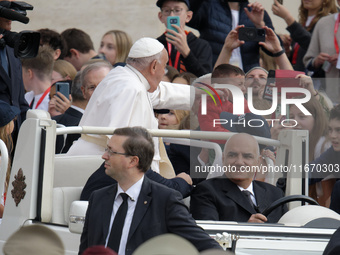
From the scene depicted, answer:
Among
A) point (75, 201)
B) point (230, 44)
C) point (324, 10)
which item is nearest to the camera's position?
point (75, 201)

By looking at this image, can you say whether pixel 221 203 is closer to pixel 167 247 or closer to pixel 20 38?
pixel 20 38

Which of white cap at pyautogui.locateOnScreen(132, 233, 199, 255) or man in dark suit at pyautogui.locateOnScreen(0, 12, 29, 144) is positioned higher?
white cap at pyautogui.locateOnScreen(132, 233, 199, 255)

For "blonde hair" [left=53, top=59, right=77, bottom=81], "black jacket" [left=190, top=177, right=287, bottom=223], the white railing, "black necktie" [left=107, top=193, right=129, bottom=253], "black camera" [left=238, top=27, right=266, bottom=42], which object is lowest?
"black jacket" [left=190, top=177, right=287, bottom=223]

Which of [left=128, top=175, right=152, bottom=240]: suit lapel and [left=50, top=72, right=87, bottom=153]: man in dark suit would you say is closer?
[left=128, top=175, right=152, bottom=240]: suit lapel

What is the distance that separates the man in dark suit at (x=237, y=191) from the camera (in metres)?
5.75

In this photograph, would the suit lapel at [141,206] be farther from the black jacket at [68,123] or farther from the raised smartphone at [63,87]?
the raised smartphone at [63,87]

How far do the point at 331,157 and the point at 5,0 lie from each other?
2.89m

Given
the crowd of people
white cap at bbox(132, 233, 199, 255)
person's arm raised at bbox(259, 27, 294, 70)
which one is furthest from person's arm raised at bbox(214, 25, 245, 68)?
white cap at bbox(132, 233, 199, 255)

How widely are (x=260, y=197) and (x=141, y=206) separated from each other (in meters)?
1.51

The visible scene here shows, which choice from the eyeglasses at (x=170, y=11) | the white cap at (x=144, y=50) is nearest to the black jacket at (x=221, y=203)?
the white cap at (x=144, y=50)

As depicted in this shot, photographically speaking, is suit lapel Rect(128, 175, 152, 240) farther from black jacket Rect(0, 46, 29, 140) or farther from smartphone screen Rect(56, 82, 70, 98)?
smartphone screen Rect(56, 82, 70, 98)

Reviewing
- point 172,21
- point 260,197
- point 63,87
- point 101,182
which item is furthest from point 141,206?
point 172,21

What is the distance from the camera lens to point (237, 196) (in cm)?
580

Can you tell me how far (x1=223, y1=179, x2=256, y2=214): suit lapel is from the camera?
577 cm
